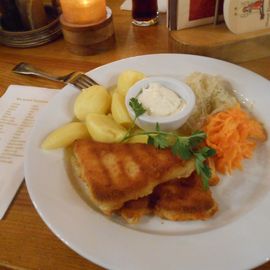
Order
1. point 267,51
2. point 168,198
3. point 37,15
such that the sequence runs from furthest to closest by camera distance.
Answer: point 37,15 < point 267,51 < point 168,198

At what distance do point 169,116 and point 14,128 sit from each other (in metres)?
0.55

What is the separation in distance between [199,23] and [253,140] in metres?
0.58

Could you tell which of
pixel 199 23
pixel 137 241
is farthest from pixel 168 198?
pixel 199 23

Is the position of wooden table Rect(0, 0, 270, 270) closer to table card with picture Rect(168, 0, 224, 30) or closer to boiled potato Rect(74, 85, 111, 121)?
table card with picture Rect(168, 0, 224, 30)

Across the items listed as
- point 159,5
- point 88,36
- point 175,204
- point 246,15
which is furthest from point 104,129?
point 159,5

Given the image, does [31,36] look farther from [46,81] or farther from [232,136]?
[232,136]

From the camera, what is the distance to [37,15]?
1.48 metres

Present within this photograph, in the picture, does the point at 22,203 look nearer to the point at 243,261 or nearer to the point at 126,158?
the point at 126,158

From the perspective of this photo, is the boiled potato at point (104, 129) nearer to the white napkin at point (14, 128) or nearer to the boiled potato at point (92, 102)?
the boiled potato at point (92, 102)

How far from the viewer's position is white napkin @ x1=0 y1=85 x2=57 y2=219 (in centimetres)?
94

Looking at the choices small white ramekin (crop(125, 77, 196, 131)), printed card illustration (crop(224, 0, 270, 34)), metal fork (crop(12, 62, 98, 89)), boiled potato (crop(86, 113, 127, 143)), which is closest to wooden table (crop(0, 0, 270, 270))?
metal fork (crop(12, 62, 98, 89))

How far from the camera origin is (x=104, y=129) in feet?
3.14

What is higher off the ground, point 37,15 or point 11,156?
point 37,15

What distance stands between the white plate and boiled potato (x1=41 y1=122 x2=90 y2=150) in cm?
2
